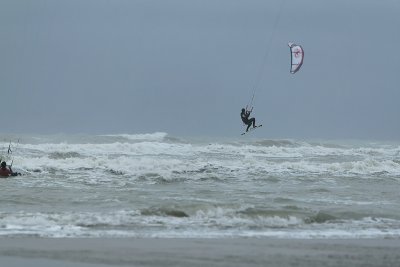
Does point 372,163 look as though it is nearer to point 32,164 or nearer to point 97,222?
point 32,164

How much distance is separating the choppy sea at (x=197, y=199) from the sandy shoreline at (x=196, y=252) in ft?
2.44

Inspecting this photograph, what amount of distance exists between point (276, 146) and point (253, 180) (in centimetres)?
2319

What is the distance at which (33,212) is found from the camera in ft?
42.4

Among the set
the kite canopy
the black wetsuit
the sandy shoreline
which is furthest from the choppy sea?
the kite canopy

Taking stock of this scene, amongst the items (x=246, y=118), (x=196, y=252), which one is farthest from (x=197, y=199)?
(x=196, y=252)

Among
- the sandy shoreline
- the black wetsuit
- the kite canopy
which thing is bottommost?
the sandy shoreline

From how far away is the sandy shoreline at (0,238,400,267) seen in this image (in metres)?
8.40

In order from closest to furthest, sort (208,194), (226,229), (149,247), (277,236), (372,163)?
1. (149,247)
2. (277,236)
3. (226,229)
4. (208,194)
5. (372,163)

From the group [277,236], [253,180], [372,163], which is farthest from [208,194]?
[372,163]

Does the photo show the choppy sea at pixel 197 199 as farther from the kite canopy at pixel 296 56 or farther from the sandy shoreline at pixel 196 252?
the kite canopy at pixel 296 56

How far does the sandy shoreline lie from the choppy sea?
2.44 feet

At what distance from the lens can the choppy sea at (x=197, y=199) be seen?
1161cm

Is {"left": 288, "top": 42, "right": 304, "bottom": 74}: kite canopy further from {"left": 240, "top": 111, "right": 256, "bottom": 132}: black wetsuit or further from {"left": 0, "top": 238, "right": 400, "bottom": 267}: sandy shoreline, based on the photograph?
{"left": 0, "top": 238, "right": 400, "bottom": 267}: sandy shoreline

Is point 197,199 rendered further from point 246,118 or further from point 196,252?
point 196,252
